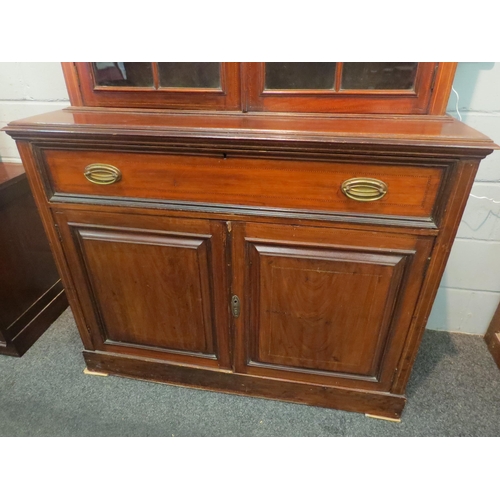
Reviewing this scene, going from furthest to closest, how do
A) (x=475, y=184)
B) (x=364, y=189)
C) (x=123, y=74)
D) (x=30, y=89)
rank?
(x=30, y=89) → (x=475, y=184) → (x=123, y=74) → (x=364, y=189)

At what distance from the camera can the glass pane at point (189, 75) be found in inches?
40.3

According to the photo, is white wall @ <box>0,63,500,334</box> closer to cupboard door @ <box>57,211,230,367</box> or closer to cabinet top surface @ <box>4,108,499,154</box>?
cabinet top surface @ <box>4,108,499,154</box>

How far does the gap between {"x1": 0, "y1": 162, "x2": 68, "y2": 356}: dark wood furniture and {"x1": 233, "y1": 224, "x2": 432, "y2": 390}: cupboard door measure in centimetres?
94

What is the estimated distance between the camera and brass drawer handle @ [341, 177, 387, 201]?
0.84 m

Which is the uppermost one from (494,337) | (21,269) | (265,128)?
(265,128)

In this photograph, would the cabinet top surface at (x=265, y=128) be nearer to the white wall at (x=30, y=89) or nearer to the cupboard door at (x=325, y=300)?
the cupboard door at (x=325, y=300)

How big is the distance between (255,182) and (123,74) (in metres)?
0.55

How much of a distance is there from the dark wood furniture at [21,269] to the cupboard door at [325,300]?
3.08ft

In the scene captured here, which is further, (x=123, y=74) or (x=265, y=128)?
(x=123, y=74)

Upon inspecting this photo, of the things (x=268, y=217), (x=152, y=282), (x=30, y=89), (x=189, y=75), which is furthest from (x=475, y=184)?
(x=30, y=89)

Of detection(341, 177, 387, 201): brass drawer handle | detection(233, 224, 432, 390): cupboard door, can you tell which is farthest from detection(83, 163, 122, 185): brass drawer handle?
detection(341, 177, 387, 201): brass drawer handle

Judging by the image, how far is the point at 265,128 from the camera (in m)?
0.86

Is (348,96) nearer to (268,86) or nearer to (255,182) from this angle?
(268,86)

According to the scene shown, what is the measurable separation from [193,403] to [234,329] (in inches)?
14.2
